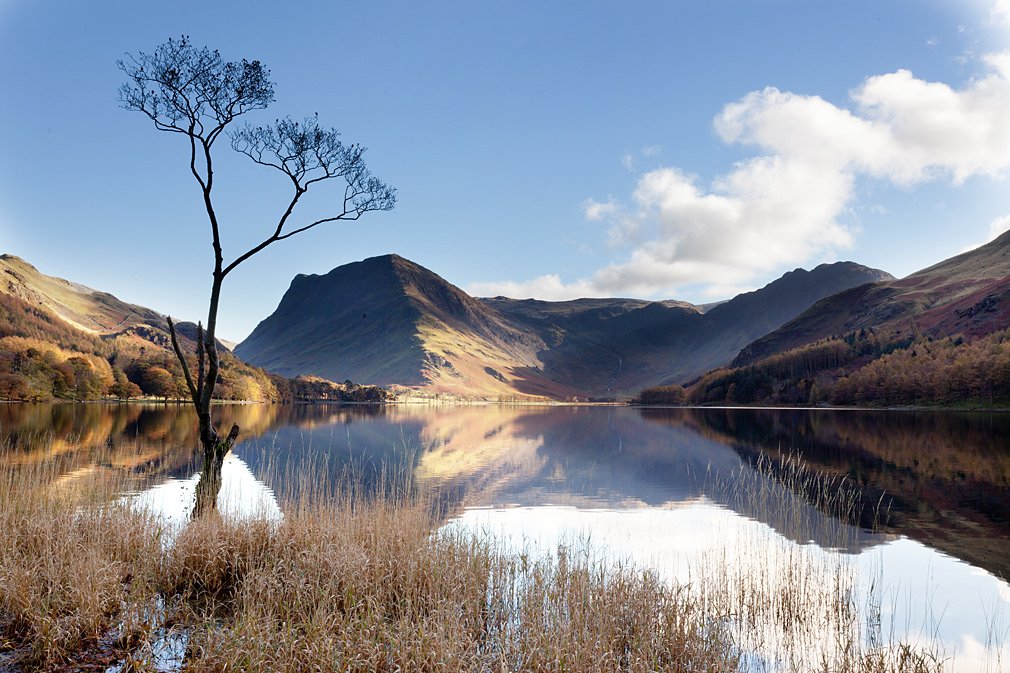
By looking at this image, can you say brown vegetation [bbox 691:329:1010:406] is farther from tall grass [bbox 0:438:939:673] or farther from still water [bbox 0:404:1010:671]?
tall grass [bbox 0:438:939:673]

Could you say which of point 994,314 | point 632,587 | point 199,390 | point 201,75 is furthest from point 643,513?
point 994,314

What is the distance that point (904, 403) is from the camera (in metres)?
117

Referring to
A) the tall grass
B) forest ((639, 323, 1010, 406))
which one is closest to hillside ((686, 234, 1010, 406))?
forest ((639, 323, 1010, 406))

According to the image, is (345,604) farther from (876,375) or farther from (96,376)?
(876,375)

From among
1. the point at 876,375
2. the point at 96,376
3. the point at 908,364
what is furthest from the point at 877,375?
the point at 96,376

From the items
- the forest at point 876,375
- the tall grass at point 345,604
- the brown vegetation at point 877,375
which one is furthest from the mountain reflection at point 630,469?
the forest at point 876,375

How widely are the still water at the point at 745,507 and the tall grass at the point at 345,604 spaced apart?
48cm

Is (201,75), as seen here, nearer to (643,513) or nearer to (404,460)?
(643,513)

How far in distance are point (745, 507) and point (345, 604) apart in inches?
645

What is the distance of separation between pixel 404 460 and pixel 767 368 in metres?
161

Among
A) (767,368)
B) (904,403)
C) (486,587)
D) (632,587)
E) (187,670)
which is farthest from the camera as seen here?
(767,368)

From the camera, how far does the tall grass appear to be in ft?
22.1

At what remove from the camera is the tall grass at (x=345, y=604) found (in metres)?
6.72

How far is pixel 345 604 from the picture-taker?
805 centimetres
